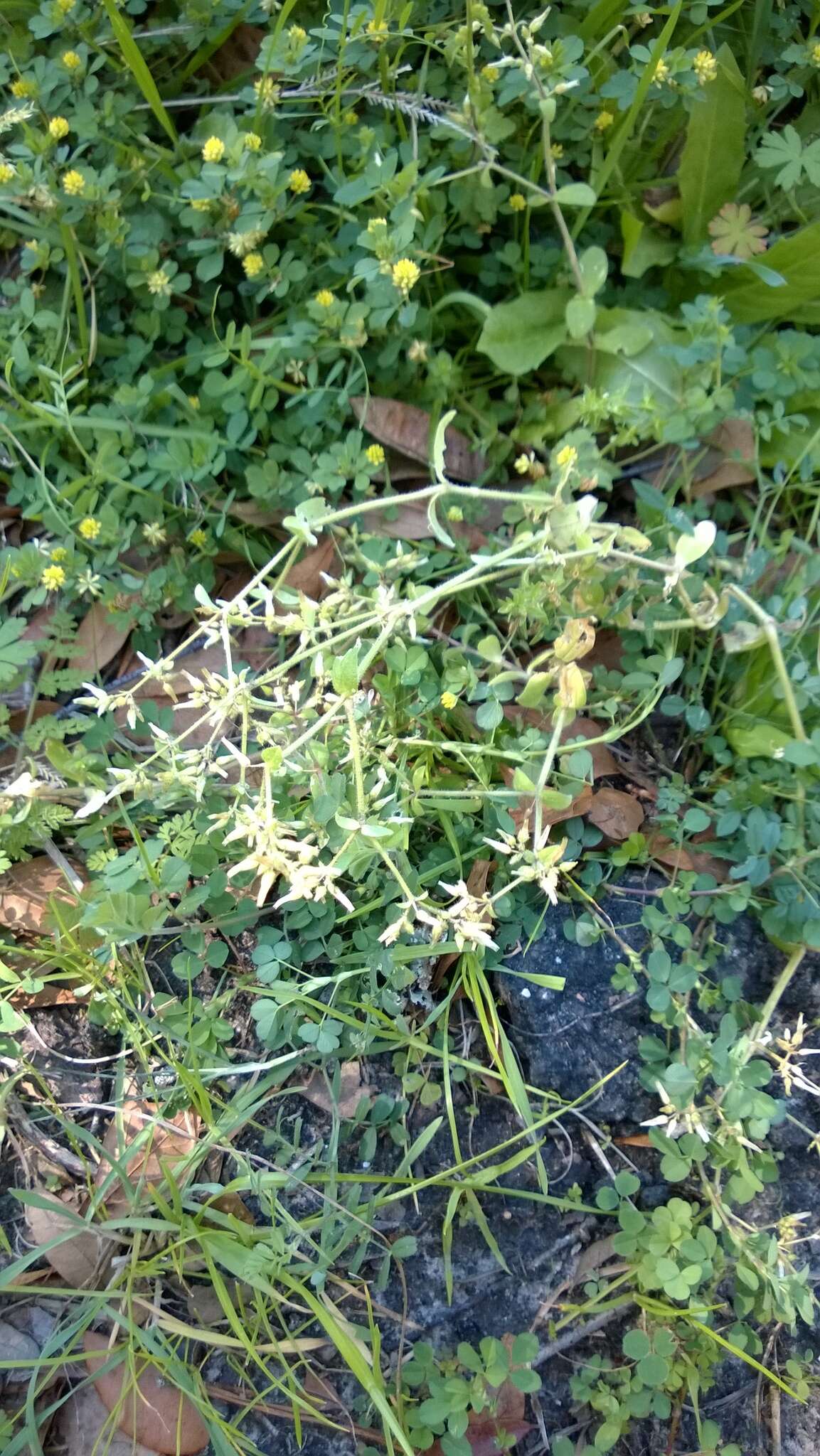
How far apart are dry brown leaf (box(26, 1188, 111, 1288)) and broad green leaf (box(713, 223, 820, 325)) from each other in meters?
2.47

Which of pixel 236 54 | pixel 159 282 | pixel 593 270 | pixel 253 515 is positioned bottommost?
pixel 253 515

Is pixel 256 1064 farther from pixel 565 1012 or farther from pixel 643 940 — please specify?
pixel 643 940

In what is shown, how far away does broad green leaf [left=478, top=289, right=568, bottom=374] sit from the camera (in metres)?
2.17

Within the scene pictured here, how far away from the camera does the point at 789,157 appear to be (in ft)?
6.79

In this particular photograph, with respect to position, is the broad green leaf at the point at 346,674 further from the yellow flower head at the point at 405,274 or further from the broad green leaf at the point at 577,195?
the broad green leaf at the point at 577,195

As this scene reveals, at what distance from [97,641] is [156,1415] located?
1.63 meters

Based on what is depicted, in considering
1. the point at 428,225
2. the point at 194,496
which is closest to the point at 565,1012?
the point at 194,496

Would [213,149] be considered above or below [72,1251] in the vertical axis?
above

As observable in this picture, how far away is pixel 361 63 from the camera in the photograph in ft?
6.61

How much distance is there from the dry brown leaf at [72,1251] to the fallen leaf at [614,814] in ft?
4.36

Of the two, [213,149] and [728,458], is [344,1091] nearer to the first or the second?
[728,458]

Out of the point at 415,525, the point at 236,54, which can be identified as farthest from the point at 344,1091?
the point at 236,54

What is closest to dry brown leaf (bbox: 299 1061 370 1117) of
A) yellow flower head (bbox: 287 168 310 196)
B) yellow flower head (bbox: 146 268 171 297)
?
yellow flower head (bbox: 146 268 171 297)

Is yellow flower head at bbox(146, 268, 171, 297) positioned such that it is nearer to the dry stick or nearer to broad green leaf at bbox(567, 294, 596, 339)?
broad green leaf at bbox(567, 294, 596, 339)
